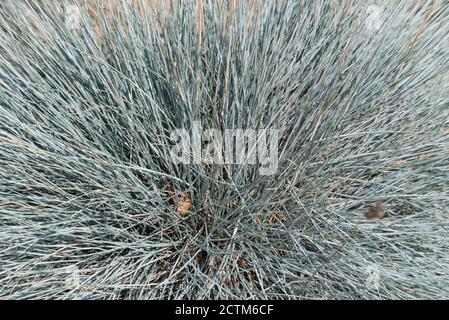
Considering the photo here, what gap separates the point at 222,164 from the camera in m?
2.04

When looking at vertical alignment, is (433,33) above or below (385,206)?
above

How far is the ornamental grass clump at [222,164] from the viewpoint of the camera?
1946 millimetres

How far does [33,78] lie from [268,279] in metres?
1.18

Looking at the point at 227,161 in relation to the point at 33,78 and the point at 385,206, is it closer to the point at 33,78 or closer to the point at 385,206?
the point at 385,206

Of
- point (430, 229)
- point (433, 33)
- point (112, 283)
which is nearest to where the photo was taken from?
point (112, 283)

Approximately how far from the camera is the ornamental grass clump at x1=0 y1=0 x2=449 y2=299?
1.95 meters

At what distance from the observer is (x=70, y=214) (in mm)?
2041

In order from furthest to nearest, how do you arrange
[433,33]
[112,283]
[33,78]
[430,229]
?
1. [433,33]
2. [33,78]
3. [430,229]
4. [112,283]

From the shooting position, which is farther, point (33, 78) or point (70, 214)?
point (33, 78)

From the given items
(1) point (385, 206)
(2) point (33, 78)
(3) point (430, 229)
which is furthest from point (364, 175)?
(2) point (33, 78)

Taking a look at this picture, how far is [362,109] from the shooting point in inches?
88.2

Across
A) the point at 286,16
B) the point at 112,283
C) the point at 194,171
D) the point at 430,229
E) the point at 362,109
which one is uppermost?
the point at 286,16

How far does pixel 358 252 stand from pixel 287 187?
1.10ft

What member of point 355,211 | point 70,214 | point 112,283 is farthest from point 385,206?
point 70,214
